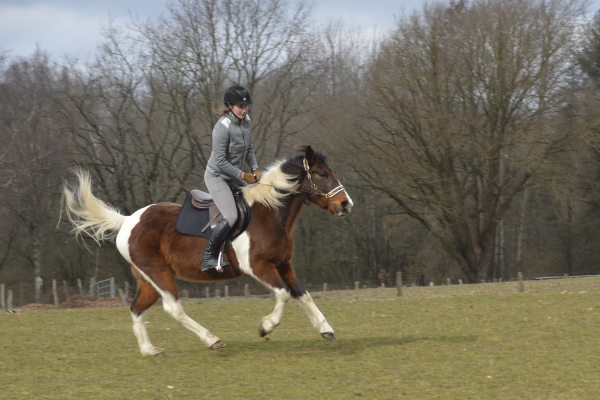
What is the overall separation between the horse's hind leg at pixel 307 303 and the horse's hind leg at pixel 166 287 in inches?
41.0

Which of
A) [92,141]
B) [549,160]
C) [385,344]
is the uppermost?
[92,141]

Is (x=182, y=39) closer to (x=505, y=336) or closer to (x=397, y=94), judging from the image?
(x=397, y=94)

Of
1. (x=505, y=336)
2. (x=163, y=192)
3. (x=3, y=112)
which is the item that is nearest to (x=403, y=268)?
(x=163, y=192)

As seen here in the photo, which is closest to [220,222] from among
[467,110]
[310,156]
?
[310,156]

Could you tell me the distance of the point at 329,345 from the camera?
7875mm

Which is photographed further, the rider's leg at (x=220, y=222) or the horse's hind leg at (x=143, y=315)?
the horse's hind leg at (x=143, y=315)

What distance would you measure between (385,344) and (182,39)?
30589 millimetres

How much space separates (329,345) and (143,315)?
220cm

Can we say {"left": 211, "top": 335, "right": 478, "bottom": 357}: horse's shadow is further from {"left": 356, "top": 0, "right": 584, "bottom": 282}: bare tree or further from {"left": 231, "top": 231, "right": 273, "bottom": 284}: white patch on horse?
{"left": 356, "top": 0, "right": 584, "bottom": 282}: bare tree

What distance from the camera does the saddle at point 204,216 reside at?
299 inches

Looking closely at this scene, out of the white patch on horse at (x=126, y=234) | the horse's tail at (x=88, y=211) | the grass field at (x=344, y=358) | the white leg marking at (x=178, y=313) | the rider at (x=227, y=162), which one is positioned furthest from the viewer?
the horse's tail at (x=88, y=211)

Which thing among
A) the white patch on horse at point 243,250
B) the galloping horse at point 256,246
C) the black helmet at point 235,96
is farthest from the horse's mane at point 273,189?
the black helmet at point 235,96

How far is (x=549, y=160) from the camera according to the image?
3009 cm

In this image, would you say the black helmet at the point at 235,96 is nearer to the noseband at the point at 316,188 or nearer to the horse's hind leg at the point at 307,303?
the noseband at the point at 316,188
